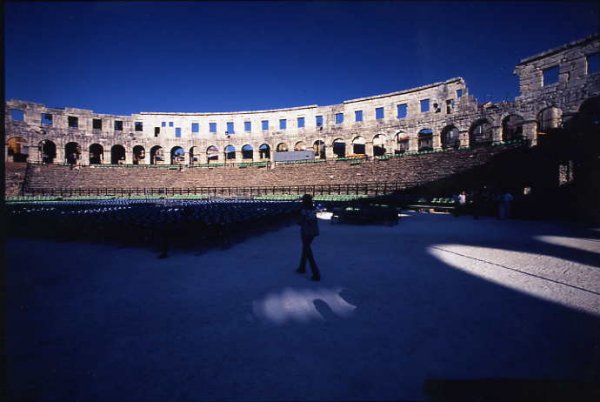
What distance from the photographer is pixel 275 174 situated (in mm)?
31422

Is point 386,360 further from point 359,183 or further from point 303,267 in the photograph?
point 359,183

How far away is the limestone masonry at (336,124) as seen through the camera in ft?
73.8

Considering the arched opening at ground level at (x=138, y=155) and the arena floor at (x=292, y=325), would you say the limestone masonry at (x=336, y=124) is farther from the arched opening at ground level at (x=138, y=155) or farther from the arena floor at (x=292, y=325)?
the arena floor at (x=292, y=325)

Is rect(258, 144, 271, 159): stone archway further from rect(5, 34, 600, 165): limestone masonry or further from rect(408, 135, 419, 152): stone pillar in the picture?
rect(408, 135, 419, 152): stone pillar

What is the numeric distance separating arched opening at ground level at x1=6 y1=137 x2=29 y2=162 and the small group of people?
49.4 metres

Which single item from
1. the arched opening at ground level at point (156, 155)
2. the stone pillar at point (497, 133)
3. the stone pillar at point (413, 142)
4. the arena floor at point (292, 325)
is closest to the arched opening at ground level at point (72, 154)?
the arched opening at ground level at point (156, 155)

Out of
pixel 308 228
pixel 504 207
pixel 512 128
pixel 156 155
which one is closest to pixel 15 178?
pixel 156 155

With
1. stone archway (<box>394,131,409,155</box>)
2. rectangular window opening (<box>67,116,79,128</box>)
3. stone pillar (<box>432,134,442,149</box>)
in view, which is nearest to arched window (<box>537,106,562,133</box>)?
stone pillar (<box>432,134,442,149</box>)

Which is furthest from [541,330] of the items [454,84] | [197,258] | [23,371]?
[454,84]

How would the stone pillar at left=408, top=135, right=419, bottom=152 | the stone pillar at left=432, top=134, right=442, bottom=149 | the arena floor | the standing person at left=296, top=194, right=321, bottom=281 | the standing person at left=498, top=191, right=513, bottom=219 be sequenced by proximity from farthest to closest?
1. the stone pillar at left=408, top=135, right=419, bottom=152
2. the stone pillar at left=432, top=134, right=442, bottom=149
3. the standing person at left=498, top=191, right=513, bottom=219
4. the standing person at left=296, top=194, right=321, bottom=281
5. the arena floor

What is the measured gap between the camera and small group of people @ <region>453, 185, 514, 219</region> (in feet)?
43.2

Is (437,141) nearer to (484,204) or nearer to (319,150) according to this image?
(319,150)

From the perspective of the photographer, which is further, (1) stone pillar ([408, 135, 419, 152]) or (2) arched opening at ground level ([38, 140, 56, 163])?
(2) arched opening at ground level ([38, 140, 56, 163])

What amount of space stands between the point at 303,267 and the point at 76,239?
28.8 feet
